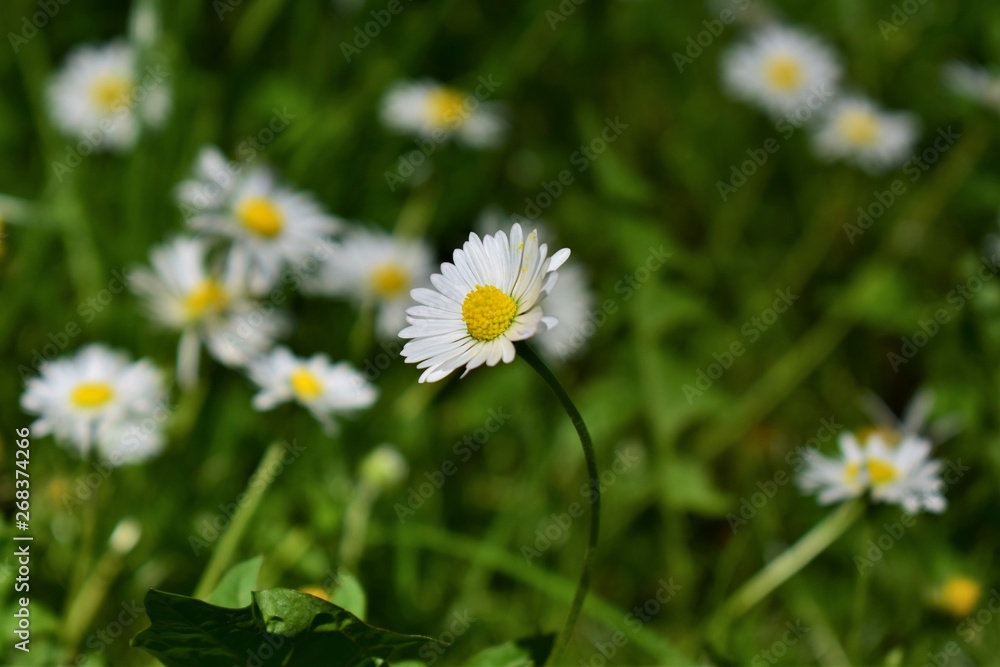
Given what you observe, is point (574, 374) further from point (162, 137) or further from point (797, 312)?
point (162, 137)

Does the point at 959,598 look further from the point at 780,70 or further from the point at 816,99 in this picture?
the point at 780,70

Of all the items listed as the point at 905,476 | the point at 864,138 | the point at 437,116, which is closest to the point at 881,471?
the point at 905,476

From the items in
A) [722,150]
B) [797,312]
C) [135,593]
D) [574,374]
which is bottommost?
[135,593]

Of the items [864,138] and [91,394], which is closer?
[91,394]

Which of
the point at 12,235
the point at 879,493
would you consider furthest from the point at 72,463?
the point at 879,493

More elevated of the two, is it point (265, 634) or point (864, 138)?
point (864, 138)

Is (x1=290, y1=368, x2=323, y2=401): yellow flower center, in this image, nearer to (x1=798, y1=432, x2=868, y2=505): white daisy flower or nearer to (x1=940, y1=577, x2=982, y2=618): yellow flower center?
(x1=798, y1=432, x2=868, y2=505): white daisy flower

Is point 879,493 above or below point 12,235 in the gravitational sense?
above
